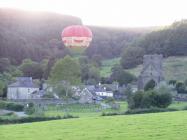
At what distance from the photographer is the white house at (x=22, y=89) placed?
78062mm

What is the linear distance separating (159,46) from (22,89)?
59871mm

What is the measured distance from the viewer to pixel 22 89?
8262 cm

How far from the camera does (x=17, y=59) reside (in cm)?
12275

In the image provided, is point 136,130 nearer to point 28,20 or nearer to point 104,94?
point 104,94

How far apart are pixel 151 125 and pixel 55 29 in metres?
130

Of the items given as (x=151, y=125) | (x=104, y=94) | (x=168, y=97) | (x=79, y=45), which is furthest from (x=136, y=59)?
(x=151, y=125)

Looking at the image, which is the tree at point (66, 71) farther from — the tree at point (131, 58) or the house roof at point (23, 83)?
the tree at point (131, 58)

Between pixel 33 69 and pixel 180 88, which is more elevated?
pixel 33 69

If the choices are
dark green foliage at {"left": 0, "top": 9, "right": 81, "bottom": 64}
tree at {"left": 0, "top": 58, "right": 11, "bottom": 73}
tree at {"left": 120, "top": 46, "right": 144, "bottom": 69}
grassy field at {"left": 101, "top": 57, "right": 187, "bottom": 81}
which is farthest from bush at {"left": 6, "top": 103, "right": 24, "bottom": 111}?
tree at {"left": 120, "top": 46, "right": 144, "bottom": 69}

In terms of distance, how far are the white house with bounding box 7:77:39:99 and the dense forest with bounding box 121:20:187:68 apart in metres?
45.3

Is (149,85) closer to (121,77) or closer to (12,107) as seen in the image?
(121,77)

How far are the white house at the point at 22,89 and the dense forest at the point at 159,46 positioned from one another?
4527cm

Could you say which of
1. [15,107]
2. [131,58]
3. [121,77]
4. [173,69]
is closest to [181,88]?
[121,77]

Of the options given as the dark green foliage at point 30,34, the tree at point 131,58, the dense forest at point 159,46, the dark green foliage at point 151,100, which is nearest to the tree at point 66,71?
the dark green foliage at point 151,100
